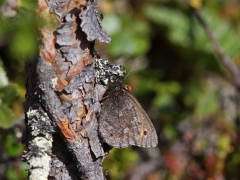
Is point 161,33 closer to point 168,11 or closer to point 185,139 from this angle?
point 168,11

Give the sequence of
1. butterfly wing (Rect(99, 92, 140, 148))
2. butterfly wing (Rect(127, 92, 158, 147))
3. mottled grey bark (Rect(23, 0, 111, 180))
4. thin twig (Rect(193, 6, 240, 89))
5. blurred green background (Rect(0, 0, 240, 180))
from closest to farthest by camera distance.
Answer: mottled grey bark (Rect(23, 0, 111, 180)) < butterfly wing (Rect(99, 92, 140, 148)) < butterfly wing (Rect(127, 92, 158, 147)) < blurred green background (Rect(0, 0, 240, 180)) < thin twig (Rect(193, 6, 240, 89))

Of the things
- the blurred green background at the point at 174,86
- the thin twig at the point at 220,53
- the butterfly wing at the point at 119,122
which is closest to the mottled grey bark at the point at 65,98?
the butterfly wing at the point at 119,122

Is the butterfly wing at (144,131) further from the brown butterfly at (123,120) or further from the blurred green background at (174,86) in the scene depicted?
the blurred green background at (174,86)

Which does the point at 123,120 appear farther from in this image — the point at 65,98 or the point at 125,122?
the point at 65,98

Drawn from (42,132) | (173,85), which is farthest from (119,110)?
(173,85)

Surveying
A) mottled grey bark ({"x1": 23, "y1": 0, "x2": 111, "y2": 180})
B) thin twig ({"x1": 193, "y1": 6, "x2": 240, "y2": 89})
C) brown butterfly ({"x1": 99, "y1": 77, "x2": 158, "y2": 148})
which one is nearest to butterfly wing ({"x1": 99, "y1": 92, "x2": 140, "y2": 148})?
brown butterfly ({"x1": 99, "y1": 77, "x2": 158, "y2": 148})

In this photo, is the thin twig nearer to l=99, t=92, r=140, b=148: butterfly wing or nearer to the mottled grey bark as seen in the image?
l=99, t=92, r=140, b=148: butterfly wing

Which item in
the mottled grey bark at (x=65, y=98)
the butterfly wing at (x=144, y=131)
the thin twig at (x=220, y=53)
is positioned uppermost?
the thin twig at (x=220, y=53)
